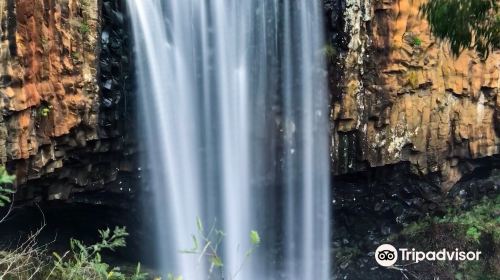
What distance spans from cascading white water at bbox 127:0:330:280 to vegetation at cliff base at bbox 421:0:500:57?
4.60m

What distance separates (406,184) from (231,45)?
14.7ft

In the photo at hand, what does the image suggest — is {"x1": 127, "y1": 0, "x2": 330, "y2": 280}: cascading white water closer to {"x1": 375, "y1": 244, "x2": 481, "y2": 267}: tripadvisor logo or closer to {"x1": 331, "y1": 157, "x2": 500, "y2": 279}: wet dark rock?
{"x1": 331, "y1": 157, "x2": 500, "y2": 279}: wet dark rock

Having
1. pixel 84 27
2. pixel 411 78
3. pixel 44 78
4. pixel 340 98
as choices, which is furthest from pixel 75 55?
pixel 411 78

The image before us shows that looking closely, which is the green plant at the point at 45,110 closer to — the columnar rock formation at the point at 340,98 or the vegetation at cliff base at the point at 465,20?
the columnar rock formation at the point at 340,98

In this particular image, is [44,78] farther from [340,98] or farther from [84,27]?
[340,98]

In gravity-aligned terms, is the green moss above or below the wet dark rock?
above

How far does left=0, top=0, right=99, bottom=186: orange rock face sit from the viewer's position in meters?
6.31

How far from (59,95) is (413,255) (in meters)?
7.43

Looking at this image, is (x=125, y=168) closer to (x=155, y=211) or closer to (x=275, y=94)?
(x=155, y=211)

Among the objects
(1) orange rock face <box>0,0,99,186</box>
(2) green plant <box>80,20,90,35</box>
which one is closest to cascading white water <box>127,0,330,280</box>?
(2) green plant <box>80,20,90,35</box>

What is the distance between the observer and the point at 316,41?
31.5ft

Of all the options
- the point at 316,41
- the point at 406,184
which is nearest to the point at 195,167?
the point at 316,41

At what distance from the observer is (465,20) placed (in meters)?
4.93

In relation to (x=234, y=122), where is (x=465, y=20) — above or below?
above
